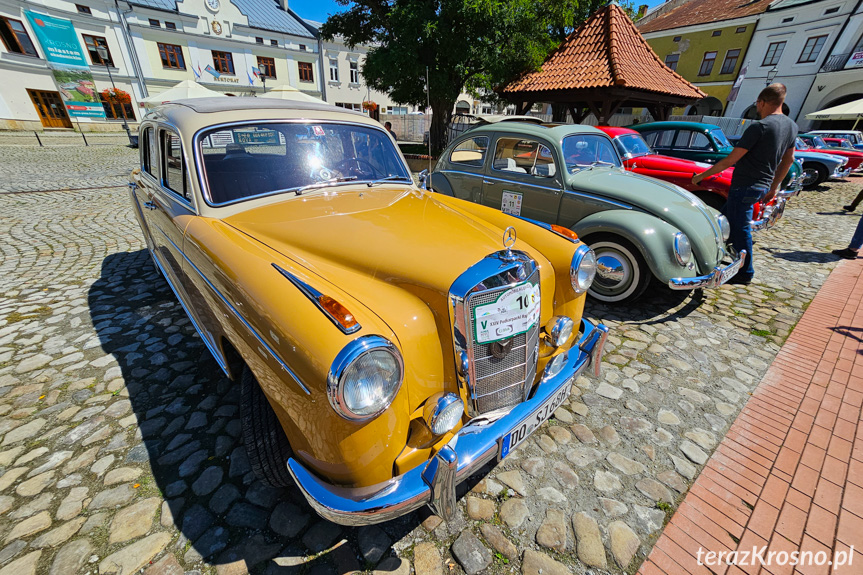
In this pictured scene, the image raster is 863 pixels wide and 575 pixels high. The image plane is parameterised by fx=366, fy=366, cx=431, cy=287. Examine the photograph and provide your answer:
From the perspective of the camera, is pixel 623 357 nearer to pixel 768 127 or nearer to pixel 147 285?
pixel 768 127

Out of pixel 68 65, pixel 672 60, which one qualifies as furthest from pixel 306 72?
pixel 672 60

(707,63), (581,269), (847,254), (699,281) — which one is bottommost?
(847,254)

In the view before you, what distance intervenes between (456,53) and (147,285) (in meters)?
11.0

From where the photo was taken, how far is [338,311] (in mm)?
1501

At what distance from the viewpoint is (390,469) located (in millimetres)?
1542

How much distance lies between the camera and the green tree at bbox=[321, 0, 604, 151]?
11109mm

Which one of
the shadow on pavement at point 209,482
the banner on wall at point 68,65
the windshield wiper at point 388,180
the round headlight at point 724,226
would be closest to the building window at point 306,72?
the banner on wall at point 68,65

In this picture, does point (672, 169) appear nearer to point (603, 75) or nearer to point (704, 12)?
point (603, 75)

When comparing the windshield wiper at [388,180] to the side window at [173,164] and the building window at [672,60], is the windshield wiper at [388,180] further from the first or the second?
the building window at [672,60]

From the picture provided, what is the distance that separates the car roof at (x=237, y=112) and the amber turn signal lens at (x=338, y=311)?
71.3 inches

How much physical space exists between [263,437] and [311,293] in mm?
824

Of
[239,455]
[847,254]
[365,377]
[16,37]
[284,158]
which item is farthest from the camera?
[16,37]

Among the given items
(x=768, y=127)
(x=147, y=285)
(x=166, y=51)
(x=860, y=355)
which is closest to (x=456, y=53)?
(x=768, y=127)

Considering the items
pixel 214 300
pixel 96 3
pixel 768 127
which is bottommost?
pixel 214 300
